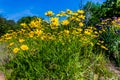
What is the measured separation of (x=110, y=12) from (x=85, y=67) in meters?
6.91

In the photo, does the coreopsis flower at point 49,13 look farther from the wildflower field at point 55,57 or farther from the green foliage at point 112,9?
the green foliage at point 112,9

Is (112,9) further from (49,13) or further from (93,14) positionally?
(49,13)

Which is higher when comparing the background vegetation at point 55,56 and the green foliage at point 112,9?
the green foliage at point 112,9

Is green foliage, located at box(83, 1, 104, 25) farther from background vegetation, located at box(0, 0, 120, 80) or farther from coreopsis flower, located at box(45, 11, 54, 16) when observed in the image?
coreopsis flower, located at box(45, 11, 54, 16)

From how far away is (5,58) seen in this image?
9625 millimetres

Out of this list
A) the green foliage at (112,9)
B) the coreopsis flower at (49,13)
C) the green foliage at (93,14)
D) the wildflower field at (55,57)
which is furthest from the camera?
the green foliage at (112,9)

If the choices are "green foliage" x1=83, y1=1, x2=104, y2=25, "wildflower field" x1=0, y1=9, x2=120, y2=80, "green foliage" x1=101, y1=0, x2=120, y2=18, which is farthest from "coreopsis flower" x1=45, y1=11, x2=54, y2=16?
"green foliage" x1=101, y1=0, x2=120, y2=18

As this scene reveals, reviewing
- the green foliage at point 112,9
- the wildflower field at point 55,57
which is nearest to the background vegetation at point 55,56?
the wildflower field at point 55,57

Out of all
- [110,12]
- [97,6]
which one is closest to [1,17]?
[97,6]

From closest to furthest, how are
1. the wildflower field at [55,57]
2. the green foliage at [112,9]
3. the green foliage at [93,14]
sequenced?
the wildflower field at [55,57]
the green foliage at [93,14]
the green foliage at [112,9]

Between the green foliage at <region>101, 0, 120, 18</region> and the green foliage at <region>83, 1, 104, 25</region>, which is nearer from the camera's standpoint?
the green foliage at <region>83, 1, 104, 25</region>

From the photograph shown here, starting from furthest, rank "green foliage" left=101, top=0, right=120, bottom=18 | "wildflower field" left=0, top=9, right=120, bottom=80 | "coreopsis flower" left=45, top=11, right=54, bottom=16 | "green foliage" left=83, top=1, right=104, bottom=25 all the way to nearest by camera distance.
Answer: "green foliage" left=101, top=0, right=120, bottom=18, "green foliage" left=83, top=1, right=104, bottom=25, "coreopsis flower" left=45, top=11, right=54, bottom=16, "wildflower field" left=0, top=9, right=120, bottom=80

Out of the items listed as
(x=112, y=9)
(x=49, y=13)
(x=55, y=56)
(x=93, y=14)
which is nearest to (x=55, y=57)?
(x=55, y=56)

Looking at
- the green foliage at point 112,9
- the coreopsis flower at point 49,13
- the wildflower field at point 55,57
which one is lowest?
the wildflower field at point 55,57
